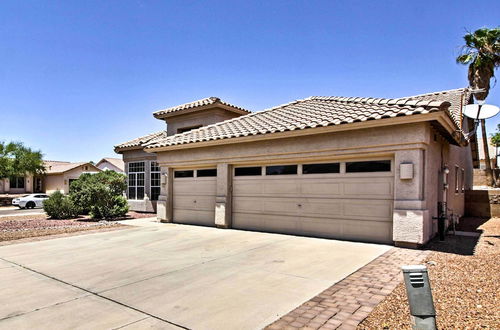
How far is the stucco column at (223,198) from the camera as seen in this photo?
12492 millimetres

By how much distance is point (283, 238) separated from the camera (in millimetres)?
10250

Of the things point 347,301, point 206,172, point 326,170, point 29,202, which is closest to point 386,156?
point 326,170

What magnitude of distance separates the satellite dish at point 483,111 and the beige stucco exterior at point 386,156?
1074mm

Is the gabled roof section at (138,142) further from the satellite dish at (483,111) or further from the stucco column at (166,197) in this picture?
the satellite dish at (483,111)

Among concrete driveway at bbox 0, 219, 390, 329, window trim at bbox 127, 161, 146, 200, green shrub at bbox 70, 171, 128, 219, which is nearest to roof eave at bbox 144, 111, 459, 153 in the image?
concrete driveway at bbox 0, 219, 390, 329

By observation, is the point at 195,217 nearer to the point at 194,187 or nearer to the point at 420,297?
the point at 194,187

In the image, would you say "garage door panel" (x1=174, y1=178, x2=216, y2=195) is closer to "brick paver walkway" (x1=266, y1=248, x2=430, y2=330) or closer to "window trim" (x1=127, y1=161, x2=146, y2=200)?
"window trim" (x1=127, y1=161, x2=146, y2=200)

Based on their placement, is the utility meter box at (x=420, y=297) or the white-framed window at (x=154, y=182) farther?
the white-framed window at (x=154, y=182)

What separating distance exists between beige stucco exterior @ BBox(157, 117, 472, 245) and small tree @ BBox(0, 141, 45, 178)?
105 feet

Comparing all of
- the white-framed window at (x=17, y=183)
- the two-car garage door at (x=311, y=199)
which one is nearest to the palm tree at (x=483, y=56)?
the two-car garage door at (x=311, y=199)

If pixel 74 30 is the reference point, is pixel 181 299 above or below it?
below

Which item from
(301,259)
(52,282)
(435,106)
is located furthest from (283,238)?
(52,282)

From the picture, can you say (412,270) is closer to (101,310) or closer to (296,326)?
(296,326)

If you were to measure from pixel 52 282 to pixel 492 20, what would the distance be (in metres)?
27.8
